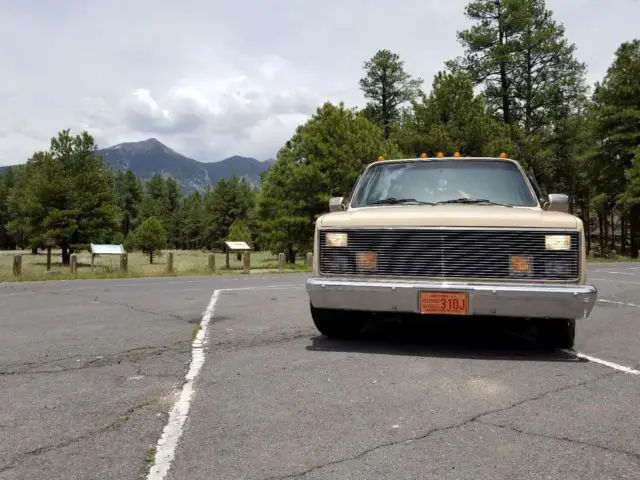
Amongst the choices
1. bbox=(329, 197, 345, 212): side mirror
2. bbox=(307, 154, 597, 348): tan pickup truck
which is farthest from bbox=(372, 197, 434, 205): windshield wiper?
bbox=(329, 197, 345, 212): side mirror

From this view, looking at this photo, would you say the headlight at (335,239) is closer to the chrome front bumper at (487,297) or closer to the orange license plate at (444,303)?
the chrome front bumper at (487,297)

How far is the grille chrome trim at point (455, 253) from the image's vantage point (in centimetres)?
500

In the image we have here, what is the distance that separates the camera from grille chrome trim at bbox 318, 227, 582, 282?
5.00 metres

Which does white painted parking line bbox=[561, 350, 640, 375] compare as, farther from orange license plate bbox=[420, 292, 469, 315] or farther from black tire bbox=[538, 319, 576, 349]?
orange license plate bbox=[420, 292, 469, 315]

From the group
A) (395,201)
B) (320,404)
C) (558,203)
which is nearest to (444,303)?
(395,201)

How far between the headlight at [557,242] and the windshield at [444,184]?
1100 millimetres

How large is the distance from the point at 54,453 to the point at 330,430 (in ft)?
4.84

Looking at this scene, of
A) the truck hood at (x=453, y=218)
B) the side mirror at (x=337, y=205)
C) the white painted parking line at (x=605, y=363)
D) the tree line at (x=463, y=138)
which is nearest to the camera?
the white painted parking line at (x=605, y=363)

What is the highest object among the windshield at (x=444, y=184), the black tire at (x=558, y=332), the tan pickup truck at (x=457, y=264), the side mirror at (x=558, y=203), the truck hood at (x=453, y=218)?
the windshield at (x=444, y=184)

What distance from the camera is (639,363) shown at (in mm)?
5121

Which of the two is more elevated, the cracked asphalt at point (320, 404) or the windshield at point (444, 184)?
the windshield at point (444, 184)

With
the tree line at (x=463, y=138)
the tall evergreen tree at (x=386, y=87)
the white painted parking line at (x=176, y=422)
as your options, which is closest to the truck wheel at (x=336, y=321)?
the white painted parking line at (x=176, y=422)

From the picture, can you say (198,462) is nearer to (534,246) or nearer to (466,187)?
(534,246)

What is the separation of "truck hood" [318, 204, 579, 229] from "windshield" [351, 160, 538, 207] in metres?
0.54
